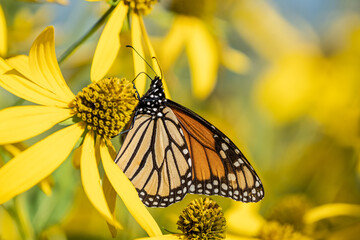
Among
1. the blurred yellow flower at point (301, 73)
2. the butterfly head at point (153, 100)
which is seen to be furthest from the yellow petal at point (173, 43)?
the blurred yellow flower at point (301, 73)

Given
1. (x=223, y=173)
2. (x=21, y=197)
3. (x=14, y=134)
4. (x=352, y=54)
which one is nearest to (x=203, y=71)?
(x=223, y=173)

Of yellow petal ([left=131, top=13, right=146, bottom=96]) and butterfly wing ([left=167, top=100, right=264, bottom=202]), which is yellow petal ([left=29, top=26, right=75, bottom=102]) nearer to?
yellow petal ([left=131, top=13, right=146, bottom=96])

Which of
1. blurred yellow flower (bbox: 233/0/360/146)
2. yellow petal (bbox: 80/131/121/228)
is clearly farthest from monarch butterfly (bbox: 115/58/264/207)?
blurred yellow flower (bbox: 233/0/360/146)

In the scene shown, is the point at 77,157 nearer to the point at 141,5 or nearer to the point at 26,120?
the point at 26,120

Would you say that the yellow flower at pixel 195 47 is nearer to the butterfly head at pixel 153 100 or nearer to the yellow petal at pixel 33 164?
the butterfly head at pixel 153 100

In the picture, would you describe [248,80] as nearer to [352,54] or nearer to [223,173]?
[352,54]

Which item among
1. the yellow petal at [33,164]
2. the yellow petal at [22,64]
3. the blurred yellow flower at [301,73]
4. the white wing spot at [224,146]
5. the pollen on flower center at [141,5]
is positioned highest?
the blurred yellow flower at [301,73]
